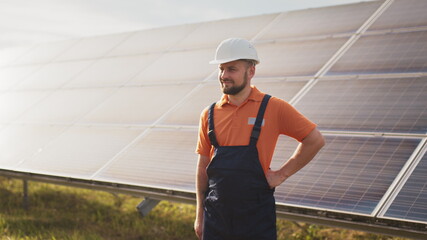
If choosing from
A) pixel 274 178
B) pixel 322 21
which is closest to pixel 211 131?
pixel 274 178

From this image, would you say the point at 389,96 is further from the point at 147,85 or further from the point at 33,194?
the point at 33,194

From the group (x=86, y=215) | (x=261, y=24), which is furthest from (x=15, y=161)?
(x=261, y=24)

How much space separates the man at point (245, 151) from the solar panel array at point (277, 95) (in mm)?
1199

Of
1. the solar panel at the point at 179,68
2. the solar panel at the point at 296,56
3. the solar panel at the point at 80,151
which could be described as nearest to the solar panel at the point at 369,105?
the solar panel at the point at 296,56

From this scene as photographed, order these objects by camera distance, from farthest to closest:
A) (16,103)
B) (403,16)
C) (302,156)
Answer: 1. (16,103)
2. (403,16)
3. (302,156)

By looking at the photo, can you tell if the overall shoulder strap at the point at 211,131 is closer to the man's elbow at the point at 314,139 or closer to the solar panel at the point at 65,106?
the man's elbow at the point at 314,139

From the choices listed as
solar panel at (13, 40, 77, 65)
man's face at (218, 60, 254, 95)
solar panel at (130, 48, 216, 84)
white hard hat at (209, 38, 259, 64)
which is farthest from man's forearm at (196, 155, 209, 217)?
solar panel at (13, 40, 77, 65)

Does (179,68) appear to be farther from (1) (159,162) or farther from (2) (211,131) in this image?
(2) (211,131)

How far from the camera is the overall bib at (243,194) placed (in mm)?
3367

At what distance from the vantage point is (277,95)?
6.51 meters

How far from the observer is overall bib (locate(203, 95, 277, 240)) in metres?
3.37

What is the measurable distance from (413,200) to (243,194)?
1.78 m

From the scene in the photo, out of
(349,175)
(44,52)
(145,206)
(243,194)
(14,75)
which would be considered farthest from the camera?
(44,52)

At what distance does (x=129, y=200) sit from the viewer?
34.4 feet
